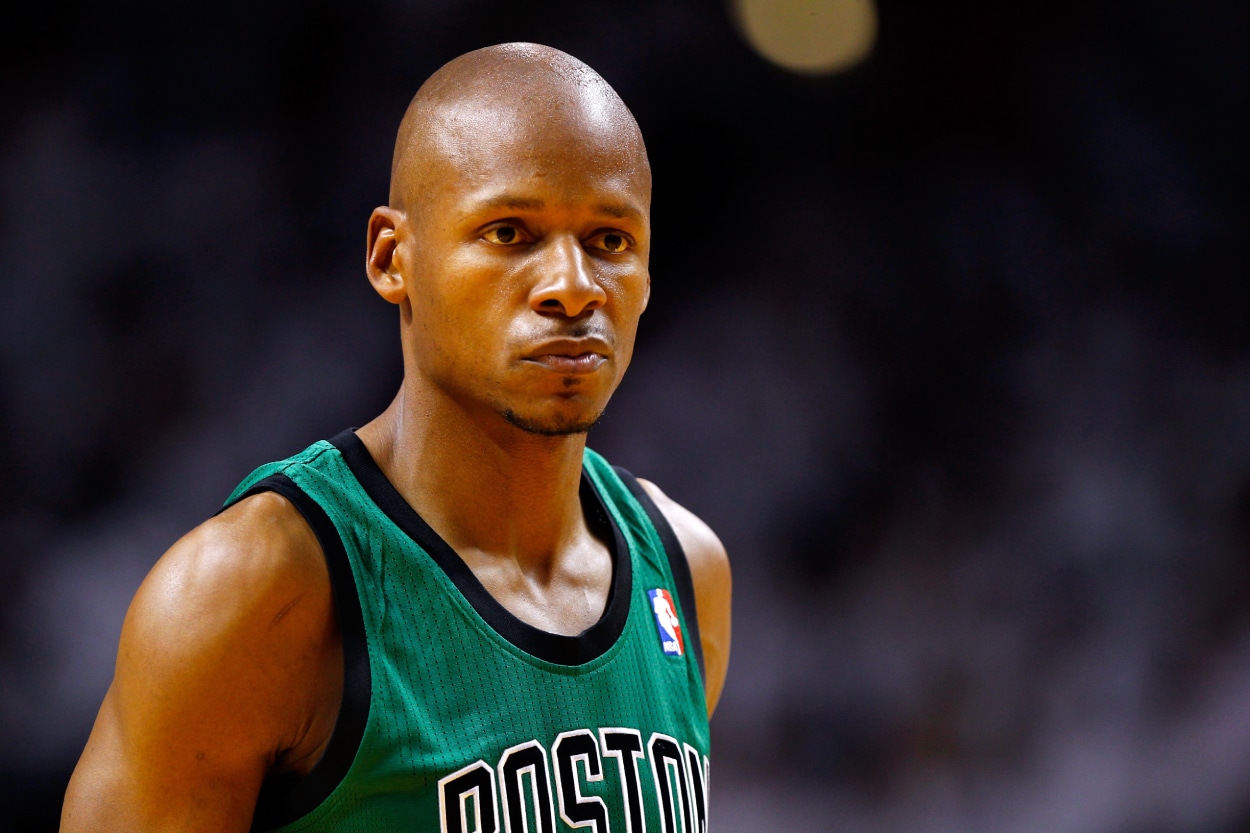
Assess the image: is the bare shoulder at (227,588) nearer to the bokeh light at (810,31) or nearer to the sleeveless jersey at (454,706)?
the sleeveless jersey at (454,706)

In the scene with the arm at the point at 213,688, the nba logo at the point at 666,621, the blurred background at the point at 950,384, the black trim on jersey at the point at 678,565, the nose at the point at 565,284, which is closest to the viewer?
the arm at the point at 213,688

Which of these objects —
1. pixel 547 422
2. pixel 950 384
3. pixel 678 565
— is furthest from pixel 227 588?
pixel 950 384

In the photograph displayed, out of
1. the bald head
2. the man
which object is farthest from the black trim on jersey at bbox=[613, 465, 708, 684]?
the bald head

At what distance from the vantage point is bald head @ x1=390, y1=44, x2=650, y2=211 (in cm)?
155

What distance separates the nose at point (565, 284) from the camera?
4.93ft

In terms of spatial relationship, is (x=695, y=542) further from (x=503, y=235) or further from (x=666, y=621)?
(x=503, y=235)

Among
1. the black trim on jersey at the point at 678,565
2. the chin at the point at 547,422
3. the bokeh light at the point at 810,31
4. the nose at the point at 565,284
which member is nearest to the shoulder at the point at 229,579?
the chin at the point at 547,422

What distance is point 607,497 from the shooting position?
196 cm

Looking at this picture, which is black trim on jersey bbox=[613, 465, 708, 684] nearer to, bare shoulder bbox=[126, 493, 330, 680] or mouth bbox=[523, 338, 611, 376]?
mouth bbox=[523, 338, 611, 376]

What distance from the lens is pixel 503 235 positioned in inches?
60.7

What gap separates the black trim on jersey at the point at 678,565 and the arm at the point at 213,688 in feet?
2.17

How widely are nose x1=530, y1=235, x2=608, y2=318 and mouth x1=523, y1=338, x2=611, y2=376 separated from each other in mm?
37

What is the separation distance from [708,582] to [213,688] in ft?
3.04

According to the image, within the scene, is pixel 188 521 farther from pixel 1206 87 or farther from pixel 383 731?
pixel 1206 87
